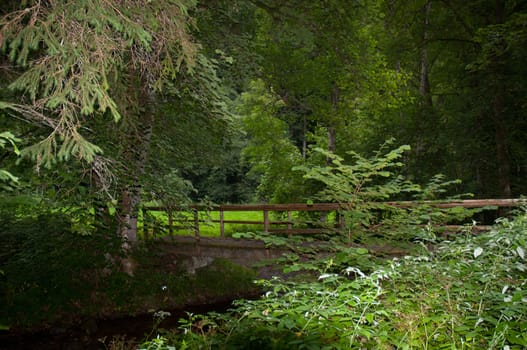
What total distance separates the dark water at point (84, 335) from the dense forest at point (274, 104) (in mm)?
1779

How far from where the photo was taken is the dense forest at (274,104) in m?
5.27

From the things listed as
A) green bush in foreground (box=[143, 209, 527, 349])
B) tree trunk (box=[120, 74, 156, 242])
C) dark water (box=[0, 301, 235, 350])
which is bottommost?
dark water (box=[0, 301, 235, 350])

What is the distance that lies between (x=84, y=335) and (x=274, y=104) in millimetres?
→ 8518

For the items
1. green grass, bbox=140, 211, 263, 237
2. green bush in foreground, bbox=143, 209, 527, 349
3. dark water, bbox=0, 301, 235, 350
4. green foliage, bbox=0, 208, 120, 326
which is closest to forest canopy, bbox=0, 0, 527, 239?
green grass, bbox=140, 211, 263, 237

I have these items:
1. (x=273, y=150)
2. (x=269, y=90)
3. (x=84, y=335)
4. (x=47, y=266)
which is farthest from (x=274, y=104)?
(x=84, y=335)

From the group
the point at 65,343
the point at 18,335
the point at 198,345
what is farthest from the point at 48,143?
the point at 18,335

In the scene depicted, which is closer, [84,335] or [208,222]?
[84,335]

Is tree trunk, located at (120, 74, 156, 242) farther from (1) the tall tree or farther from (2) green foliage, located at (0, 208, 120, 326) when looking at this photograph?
(1) the tall tree

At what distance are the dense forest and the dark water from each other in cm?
178

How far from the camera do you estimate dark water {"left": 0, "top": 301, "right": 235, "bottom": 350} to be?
8320 mm

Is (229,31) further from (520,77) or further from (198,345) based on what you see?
(198,345)

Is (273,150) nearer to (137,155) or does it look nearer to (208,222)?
(208,222)

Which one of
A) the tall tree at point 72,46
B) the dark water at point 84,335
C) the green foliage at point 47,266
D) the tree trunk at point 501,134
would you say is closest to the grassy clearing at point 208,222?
the green foliage at point 47,266

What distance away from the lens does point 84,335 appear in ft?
28.9
